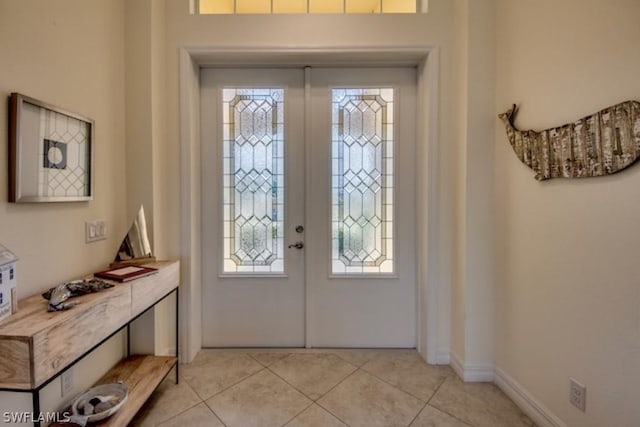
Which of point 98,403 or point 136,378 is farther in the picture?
point 136,378

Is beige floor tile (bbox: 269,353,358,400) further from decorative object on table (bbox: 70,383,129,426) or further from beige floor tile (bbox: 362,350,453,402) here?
decorative object on table (bbox: 70,383,129,426)

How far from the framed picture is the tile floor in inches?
52.2

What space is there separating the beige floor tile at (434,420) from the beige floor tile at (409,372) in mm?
109

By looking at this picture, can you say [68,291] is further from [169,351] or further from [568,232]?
[568,232]

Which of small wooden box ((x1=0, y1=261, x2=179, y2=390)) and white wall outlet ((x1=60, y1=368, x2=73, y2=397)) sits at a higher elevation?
small wooden box ((x1=0, y1=261, x2=179, y2=390))

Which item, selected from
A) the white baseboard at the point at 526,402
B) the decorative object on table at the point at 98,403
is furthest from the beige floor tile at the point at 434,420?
the decorative object on table at the point at 98,403

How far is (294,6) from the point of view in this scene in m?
2.30

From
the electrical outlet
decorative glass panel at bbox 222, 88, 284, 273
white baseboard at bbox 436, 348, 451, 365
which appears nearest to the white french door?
decorative glass panel at bbox 222, 88, 284, 273

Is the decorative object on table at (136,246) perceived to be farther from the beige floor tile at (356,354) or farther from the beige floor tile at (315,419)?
the beige floor tile at (356,354)

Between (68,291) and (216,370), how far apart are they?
Answer: 49.2 inches

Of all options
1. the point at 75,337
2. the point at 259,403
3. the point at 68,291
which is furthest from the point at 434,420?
the point at 68,291

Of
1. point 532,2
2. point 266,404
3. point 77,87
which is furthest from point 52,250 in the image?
point 532,2

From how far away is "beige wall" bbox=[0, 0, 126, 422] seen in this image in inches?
50.8

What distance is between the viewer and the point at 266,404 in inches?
72.4
